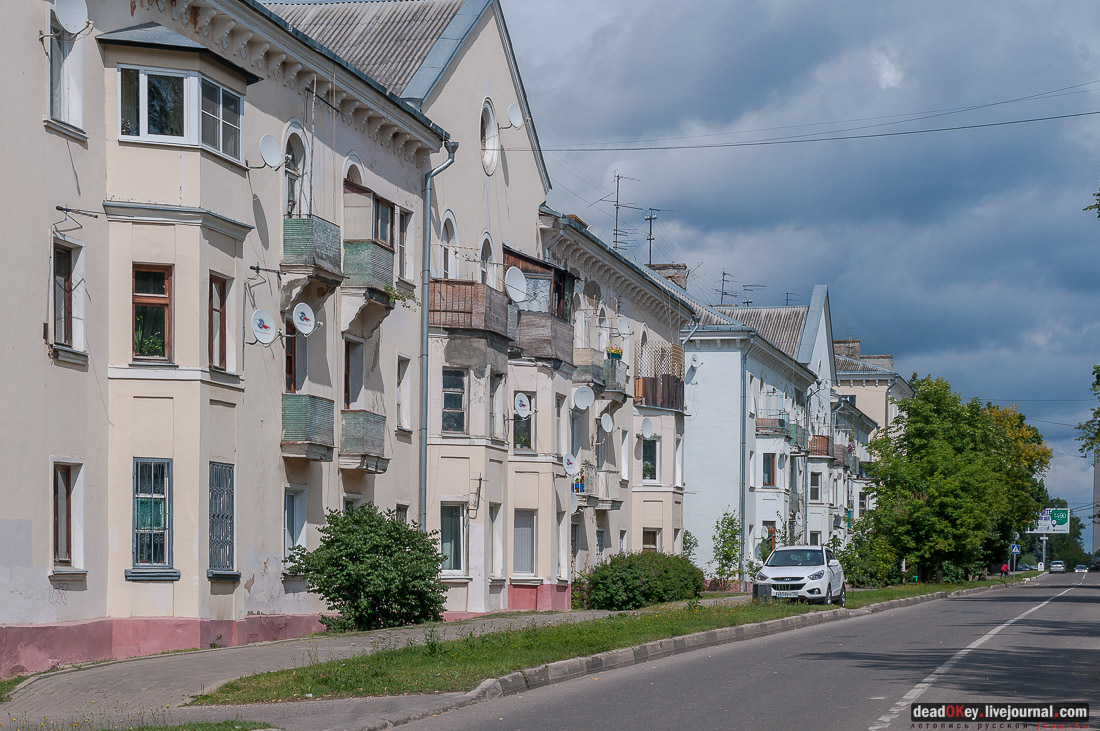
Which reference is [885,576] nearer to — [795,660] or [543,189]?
[543,189]

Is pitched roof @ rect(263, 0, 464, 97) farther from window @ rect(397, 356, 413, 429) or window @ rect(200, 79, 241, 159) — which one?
window @ rect(200, 79, 241, 159)

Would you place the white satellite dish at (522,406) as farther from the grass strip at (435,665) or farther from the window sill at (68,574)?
the window sill at (68,574)

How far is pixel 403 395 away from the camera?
2923 centimetres

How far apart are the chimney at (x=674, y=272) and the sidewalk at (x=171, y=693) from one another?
144 feet

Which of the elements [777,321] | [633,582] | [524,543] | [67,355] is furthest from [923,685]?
[777,321]

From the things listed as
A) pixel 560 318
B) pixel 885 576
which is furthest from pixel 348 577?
pixel 885 576

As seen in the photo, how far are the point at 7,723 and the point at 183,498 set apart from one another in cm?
761

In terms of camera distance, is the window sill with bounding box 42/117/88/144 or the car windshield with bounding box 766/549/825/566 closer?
the window sill with bounding box 42/117/88/144

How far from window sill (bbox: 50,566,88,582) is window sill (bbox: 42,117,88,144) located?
5691mm

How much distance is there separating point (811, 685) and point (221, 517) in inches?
389

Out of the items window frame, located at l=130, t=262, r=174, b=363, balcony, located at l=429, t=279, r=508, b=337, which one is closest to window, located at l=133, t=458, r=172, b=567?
window frame, located at l=130, t=262, r=174, b=363

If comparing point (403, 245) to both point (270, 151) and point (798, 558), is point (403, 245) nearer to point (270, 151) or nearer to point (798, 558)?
point (270, 151)

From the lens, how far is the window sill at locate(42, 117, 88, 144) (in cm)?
1797

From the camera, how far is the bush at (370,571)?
75.3ft
